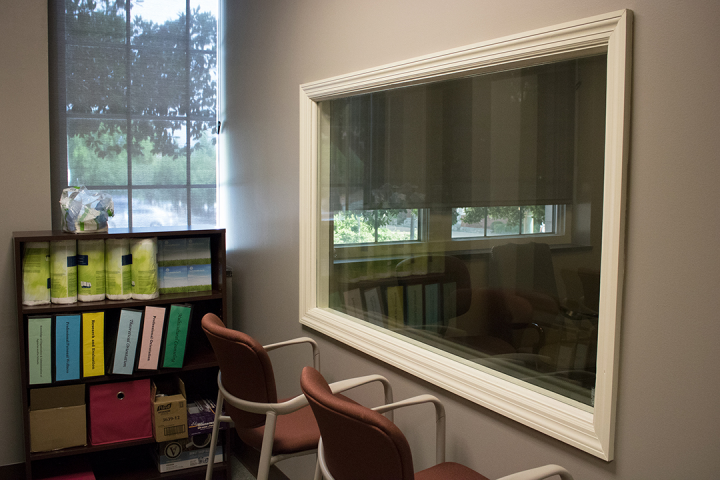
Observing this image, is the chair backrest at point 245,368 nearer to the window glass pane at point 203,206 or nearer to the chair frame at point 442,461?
the chair frame at point 442,461

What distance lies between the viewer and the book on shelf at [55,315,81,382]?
2664 mm

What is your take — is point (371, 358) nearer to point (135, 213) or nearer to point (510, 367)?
point (510, 367)

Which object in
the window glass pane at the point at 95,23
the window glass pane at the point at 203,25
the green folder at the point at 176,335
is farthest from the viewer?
the window glass pane at the point at 203,25

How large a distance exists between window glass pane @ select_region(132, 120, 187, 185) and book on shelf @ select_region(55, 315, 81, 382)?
3.68ft

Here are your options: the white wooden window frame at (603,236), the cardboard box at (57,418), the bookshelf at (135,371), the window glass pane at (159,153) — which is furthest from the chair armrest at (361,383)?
the window glass pane at (159,153)

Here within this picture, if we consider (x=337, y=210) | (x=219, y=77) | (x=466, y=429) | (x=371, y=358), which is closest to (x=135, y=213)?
(x=219, y=77)

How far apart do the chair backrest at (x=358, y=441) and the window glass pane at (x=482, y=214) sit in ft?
1.90

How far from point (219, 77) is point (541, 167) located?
8.98 feet

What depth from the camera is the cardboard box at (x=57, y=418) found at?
2654 mm

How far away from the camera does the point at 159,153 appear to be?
11.6 feet

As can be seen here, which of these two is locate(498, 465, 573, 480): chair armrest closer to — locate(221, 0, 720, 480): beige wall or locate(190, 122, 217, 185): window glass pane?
locate(221, 0, 720, 480): beige wall

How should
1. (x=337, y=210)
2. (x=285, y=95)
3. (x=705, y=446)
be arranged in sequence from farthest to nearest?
1. (x=285, y=95)
2. (x=337, y=210)
3. (x=705, y=446)

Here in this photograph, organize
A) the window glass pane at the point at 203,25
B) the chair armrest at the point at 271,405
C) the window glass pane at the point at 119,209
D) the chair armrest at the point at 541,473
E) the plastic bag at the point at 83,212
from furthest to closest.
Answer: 1. the window glass pane at the point at 203,25
2. the window glass pane at the point at 119,209
3. the plastic bag at the point at 83,212
4. the chair armrest at the point at 271,405
5. the chair armrest at the point at 541,473

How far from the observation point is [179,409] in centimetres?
287
